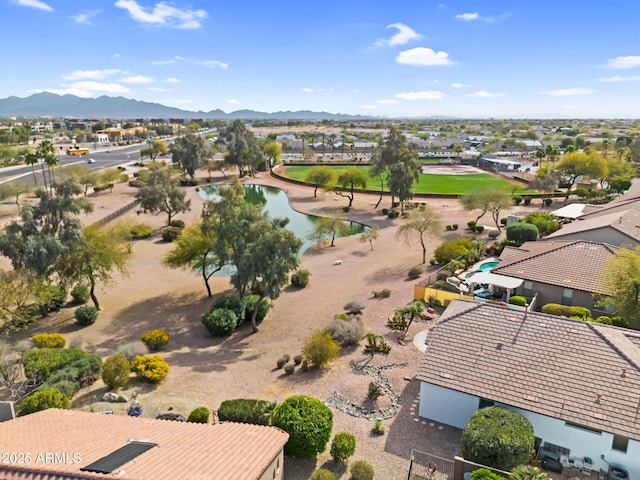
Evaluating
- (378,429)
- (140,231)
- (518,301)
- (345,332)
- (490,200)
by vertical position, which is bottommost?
(378,429)

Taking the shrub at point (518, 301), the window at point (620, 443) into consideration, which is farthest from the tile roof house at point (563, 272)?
the window at point (620, 443)

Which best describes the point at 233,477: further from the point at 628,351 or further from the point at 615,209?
the point at 615,209

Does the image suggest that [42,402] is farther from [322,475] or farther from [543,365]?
[543,365]

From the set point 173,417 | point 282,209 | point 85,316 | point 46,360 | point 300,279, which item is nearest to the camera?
point 173,417

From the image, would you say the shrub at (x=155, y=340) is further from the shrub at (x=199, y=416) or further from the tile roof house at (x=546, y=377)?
the tile roof house at (x=546, y=377)

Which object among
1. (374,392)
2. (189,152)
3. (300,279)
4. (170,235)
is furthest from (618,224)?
(189,152)

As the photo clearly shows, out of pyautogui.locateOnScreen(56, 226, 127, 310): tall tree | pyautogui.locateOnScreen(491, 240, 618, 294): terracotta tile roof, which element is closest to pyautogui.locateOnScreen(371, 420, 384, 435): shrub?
pyautogui.locateOnScreen(491, 240, 618, 294): terracotta tile roof

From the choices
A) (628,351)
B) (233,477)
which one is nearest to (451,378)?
(628,351)
